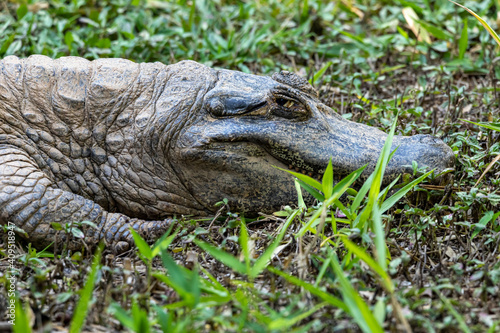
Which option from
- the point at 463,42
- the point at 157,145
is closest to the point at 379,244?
the point at 157,145

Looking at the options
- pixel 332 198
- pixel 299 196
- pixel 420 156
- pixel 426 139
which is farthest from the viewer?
pixel 426 139

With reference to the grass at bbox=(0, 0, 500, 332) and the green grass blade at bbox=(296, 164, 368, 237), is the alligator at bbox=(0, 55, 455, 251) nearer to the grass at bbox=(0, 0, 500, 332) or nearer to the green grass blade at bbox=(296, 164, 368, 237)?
the grass at bbox=(0, 0, 500, 332)

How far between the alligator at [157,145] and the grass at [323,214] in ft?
0.65

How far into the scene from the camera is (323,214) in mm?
2498

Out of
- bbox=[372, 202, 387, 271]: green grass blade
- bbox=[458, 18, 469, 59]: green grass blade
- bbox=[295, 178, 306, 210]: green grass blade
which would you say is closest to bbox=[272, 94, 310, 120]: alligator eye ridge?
bbox=[295, 178, 306, 210]: green grass blade

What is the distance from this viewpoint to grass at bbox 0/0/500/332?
2201 mm

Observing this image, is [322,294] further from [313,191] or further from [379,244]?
[313,191]

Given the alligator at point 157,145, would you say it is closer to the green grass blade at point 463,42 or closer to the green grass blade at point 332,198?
the green grass blade at point 332,198

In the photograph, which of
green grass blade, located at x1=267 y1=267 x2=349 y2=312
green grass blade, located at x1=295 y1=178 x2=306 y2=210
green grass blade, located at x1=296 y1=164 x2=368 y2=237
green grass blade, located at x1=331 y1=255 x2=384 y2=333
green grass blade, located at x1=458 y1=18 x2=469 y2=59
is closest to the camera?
green grass blade, located at x1=331 y1=255 x2=384 y2=333

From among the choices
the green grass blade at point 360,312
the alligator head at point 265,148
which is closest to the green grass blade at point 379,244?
the green grass blade at point 360,312

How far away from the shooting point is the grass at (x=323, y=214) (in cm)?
220

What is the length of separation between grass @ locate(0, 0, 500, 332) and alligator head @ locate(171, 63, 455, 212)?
139 mm

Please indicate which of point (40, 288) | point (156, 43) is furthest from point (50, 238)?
point (156, 43)

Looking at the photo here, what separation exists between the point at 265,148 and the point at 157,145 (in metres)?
0.67
